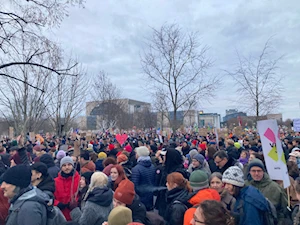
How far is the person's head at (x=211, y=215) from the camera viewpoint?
2365mm

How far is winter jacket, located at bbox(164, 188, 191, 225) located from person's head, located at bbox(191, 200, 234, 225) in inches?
46.9

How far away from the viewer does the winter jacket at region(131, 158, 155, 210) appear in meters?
5.79

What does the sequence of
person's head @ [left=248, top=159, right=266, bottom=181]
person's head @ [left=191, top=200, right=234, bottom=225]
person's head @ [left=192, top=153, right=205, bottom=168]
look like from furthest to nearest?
person's head @ [left=192, top=153, right=205, bottom=168] < person's head @ [left=248, top=159, right=266, bottom=181] < person's head @ [left=191, top=200, right=234, bottom=225]

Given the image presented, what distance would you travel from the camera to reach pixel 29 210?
2.90m

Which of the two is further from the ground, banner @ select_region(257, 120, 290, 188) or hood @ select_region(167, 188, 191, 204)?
banner @ select_region(257, 120, 290, 188)

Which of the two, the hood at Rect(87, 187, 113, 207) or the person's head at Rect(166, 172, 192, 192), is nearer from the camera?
the hood at Rect(87, 187, 113, 207)

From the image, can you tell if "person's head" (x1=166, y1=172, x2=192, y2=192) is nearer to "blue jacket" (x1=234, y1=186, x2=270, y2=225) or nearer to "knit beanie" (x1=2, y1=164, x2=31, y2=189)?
"blue jacket" (x1=234, y1=186, x2=270, y2=225)

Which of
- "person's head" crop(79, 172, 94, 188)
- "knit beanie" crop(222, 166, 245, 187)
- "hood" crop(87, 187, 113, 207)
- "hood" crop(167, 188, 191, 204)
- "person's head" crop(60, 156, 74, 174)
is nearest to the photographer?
"hood" crop(87, 187, 113, 207)

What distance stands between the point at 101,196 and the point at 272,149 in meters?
2.46

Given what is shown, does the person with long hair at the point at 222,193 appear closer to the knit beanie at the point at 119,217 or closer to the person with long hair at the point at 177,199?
the person with long hair at the point at 177,199

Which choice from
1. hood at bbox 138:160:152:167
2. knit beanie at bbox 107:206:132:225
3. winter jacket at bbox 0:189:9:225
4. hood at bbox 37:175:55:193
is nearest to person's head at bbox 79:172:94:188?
hood at bbox 37:175:55:193

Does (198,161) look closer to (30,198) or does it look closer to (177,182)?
(177,182)

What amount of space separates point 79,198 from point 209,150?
4.45 metres

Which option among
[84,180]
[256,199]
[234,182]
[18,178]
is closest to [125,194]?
[18,178]
